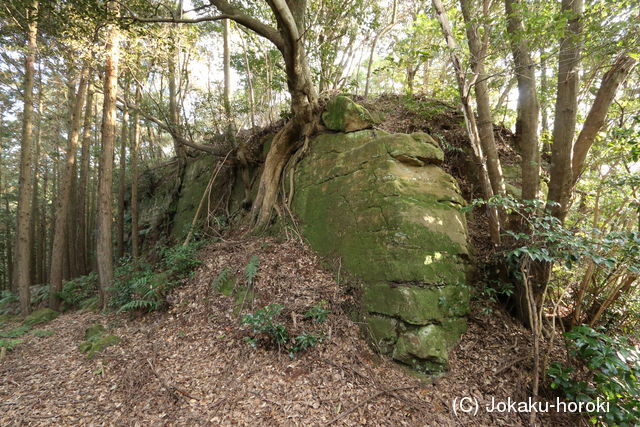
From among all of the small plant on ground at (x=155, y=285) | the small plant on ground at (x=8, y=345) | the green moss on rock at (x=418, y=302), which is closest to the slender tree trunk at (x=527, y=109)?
the green moss on rock at (x=418, y=302)

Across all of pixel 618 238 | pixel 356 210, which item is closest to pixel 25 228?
pixel 356 210

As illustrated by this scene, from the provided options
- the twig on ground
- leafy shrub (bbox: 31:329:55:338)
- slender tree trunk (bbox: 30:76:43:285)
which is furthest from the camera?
slender tree trunk (bbox: 30:76:43:285)

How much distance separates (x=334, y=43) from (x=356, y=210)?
7357mm

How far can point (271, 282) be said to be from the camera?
5000 mm

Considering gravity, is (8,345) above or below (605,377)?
below

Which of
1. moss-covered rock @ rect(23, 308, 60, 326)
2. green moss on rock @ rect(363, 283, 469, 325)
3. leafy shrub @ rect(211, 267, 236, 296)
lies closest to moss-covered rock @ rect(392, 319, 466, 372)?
green moss on rock @ rect(363, 283, 469, 325)

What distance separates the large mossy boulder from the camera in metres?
3.84

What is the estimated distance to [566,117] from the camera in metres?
3.84

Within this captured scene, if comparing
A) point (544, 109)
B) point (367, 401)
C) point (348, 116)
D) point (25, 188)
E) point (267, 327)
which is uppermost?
point (544, 109)

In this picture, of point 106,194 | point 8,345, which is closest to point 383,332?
point 8,345

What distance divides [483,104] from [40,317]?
476 inches

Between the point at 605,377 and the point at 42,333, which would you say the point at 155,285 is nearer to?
the point at 42,333

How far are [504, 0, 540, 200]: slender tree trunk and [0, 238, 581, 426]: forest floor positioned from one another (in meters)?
2.26

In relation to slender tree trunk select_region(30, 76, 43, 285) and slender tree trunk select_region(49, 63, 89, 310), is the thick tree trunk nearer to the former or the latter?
slender tree trunk select_region(49, 63, 89, 310)
